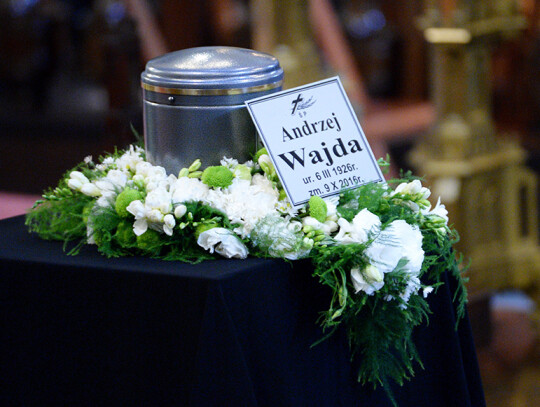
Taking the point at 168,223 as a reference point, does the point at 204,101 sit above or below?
above

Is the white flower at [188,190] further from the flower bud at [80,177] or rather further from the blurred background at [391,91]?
the blurred background at [391,91]

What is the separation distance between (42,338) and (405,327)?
61 centimetres

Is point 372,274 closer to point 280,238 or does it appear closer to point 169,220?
point 280,238

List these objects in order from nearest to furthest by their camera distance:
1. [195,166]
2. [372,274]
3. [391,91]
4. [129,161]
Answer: [372,274], [195,166], [129,161], [391,91]

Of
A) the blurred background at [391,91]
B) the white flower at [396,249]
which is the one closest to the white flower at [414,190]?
the white flower at [396,249]

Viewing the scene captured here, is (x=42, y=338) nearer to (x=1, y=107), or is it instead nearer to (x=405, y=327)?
(x=405, y=327)

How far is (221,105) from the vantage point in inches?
64.6

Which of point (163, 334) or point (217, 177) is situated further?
point (217, 177)

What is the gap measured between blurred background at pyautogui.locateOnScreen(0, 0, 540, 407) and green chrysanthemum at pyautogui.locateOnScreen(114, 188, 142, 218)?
1125 millimetres

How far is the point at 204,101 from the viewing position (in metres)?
1.64

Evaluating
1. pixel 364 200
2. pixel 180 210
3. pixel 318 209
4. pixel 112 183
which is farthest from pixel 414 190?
pixel 112 183

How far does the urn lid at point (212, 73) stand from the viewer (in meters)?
1.62

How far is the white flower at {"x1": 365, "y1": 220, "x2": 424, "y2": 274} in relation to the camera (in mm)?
1475

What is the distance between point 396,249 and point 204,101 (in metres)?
0.44
